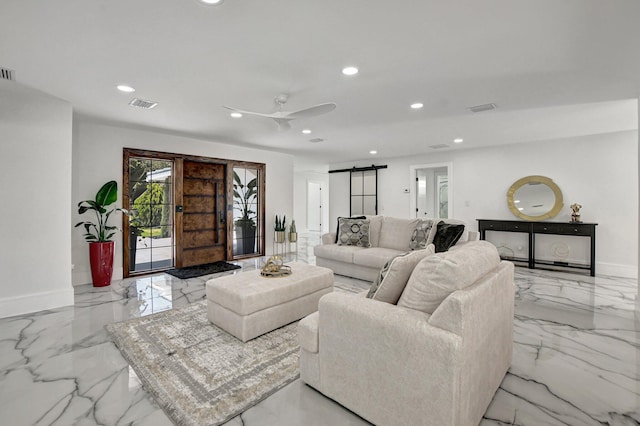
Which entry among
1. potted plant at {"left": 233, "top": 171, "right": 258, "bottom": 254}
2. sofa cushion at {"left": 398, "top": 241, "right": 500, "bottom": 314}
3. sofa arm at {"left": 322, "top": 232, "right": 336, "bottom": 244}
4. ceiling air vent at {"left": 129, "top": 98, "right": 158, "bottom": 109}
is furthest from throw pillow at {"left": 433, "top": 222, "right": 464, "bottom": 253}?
ceiling air vent at {"left": 129, "top": 98, "right": 158, "bottom": 109}

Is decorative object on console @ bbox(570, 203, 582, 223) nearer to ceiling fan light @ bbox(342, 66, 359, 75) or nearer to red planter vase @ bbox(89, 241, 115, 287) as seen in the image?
ceiling fan light @ bbox(342, 66, 359, 75)

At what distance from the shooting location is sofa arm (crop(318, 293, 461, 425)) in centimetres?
138

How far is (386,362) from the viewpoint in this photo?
1.55 metres

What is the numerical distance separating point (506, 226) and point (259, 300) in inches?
207

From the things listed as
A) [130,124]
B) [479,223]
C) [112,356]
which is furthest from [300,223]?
[112,356]

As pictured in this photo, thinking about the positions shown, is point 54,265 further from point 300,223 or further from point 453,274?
point 300,223

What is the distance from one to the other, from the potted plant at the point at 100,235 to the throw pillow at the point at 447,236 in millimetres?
4664

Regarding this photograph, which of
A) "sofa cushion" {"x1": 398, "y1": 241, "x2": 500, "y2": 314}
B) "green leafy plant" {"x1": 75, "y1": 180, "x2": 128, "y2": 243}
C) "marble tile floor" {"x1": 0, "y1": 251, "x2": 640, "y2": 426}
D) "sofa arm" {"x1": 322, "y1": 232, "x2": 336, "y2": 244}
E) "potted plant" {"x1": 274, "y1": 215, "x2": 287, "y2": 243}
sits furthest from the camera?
"potted plant" {"x1": 274, "y1": 215, "x2": 287, "y2": 243}

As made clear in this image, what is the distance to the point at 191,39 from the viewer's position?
2186 mm

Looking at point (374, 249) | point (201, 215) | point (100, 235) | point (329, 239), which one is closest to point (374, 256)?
point (374, 249)

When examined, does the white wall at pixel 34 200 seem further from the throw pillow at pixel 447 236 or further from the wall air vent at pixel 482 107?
the wall air vent at pixel 482 107

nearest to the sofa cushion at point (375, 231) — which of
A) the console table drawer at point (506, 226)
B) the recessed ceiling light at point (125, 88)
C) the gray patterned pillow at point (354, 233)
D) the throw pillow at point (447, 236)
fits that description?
the gray patterned pillow at point (354, 233)

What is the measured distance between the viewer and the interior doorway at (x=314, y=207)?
38.8 ft

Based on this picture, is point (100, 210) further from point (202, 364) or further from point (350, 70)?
point (350, 70)
